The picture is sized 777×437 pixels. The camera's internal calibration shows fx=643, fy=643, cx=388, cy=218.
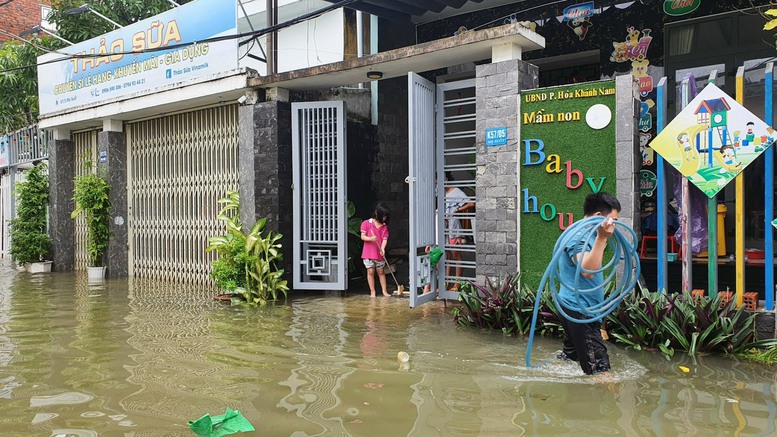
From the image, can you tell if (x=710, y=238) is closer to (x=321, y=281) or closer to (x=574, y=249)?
(x=574, y=249)

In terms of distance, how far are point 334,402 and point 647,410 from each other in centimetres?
191

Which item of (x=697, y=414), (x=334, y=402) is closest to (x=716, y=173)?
(x=697, y=414)

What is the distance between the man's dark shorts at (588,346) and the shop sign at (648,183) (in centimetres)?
430

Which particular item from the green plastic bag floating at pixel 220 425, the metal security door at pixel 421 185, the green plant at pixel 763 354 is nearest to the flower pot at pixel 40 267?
the metal security door at pixel 421 185

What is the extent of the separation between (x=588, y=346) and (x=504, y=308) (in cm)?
171

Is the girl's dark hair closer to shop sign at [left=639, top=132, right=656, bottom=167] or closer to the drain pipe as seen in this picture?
the drain pipe

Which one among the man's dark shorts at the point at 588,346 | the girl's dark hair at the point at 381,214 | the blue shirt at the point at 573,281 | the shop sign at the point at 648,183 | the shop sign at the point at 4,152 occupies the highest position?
the shop sign at the point at 4,152

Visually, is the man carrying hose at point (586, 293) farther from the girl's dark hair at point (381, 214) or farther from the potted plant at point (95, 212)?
the potted plant at point (95, 212)

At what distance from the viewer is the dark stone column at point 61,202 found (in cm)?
1247

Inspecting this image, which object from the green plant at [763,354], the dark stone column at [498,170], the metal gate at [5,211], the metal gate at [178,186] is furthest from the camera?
the metal gate at [5,211]

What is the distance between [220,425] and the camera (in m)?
3.39

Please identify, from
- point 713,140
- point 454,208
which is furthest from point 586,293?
point 454,208

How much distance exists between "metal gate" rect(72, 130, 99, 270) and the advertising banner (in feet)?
2.50

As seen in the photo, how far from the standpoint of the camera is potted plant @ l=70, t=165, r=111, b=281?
11.0 metres
